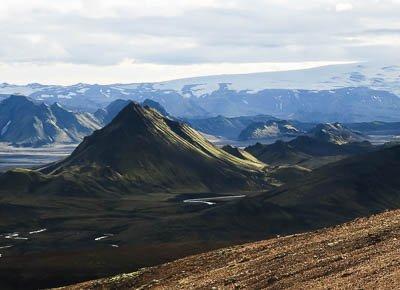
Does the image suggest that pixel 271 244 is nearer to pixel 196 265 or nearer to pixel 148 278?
pixel 196 265

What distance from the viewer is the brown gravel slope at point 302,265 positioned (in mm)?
38562

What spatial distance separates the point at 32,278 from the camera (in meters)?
102

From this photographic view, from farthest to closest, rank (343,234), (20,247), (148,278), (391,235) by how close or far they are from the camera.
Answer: (20,247)
(148,278)
(343,234)
(391,235)

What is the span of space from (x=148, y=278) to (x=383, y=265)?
22368 mm

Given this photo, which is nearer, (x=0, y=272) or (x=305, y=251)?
(x=305, y=251)

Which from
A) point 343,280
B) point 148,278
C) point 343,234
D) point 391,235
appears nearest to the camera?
point 343,280

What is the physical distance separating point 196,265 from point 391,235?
15811mm

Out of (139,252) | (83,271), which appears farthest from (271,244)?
(139,252)

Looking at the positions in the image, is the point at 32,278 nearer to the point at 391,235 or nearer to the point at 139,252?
the point at 139,252

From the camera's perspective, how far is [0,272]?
106m

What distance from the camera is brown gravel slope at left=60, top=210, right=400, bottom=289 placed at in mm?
38562

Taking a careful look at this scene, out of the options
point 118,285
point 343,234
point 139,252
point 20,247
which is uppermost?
point 343,234

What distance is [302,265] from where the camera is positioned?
44094 mm

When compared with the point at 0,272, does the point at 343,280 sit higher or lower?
higher
